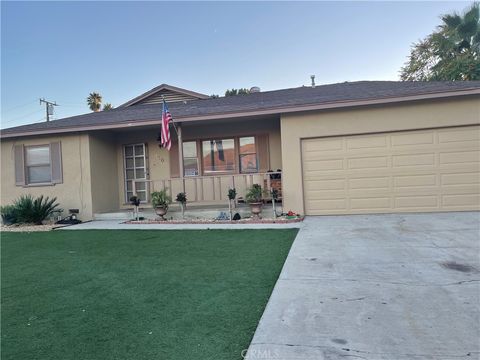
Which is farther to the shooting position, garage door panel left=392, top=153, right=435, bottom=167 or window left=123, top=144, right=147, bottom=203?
window left=123, top=144, right=147, bottom=203

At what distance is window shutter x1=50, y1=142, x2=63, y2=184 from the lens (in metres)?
10.2

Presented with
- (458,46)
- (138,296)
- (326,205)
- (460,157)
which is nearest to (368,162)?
(326,205)

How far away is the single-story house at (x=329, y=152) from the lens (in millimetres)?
7984

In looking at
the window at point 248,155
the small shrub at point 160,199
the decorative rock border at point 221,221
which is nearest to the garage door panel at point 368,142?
the decorative rock border at point 221,221

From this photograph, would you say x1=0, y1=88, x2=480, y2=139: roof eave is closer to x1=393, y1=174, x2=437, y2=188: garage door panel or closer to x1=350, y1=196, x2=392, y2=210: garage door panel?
x1=393, y1=174, x2=437, y2=188: garage door panel

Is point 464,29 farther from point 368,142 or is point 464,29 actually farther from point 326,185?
A: point 326,185

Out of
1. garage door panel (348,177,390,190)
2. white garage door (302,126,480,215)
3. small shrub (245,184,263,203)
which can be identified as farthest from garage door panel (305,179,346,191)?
small shrub (245,184,263,203)

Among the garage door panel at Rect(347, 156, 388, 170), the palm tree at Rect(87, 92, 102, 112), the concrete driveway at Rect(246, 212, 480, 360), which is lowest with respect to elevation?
the concrete driveway at Rect(246, 212, 480, 360)

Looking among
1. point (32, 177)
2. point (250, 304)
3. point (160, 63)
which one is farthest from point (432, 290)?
point (160, 63)

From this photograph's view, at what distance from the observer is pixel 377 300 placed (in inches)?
123

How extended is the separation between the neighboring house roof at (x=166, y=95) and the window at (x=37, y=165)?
477cm

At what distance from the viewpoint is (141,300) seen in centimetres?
334

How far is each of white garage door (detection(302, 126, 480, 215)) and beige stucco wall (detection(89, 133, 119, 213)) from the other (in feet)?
21.7

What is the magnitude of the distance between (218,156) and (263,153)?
5.09 feet
